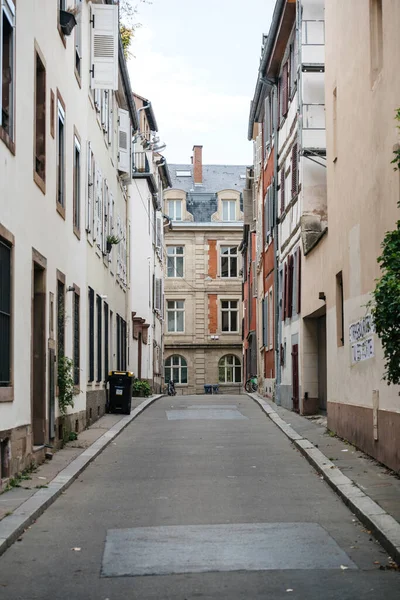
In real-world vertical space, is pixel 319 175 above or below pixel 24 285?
above

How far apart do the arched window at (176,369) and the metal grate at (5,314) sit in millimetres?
60790

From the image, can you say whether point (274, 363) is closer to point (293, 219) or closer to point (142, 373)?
point (293, 219)

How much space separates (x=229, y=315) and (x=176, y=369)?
5.26 m

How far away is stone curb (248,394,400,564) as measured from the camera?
362 inches

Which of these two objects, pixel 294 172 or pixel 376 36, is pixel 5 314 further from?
pixel 294 172

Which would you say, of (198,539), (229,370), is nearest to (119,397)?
(198,539)

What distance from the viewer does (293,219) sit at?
1139 inches

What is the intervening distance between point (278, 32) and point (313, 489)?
19733mm

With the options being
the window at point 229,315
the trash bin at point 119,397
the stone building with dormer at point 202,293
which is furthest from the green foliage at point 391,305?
the window at point 229,315

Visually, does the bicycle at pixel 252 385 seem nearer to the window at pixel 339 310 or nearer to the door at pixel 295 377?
the door at pixel 295 377

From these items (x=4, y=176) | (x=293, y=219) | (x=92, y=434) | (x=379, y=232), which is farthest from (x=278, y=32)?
(x=4, y=176)

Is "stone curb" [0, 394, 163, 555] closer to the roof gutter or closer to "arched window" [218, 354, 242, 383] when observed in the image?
the roof gutter

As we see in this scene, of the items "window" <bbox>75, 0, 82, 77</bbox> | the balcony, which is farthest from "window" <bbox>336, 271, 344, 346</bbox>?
the balcony

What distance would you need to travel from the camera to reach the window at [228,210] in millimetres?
75000
